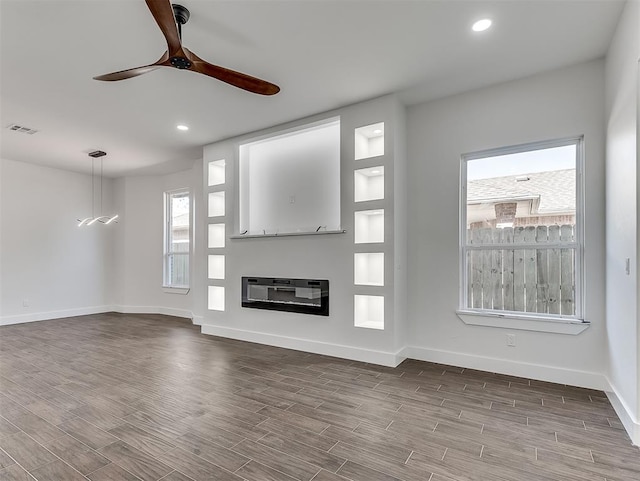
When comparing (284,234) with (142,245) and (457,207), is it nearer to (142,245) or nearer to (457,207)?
(457,207)

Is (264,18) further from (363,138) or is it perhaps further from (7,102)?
(7,102)

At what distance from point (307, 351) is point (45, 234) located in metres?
5.95

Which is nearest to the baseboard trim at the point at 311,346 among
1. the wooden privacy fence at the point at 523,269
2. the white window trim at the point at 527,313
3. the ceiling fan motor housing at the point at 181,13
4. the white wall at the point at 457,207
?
the white wall at the point at 457,207

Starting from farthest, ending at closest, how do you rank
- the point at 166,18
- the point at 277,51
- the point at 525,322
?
the point at 525,322 → the point at 277,51 → the point at 166,18

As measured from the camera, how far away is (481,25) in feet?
8.61

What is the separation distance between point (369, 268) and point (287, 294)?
3.89 ft

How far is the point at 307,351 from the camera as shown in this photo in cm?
429

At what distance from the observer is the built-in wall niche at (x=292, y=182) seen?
4.44m

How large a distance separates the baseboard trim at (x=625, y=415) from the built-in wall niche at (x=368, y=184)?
2792 millimetres

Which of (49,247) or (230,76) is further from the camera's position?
(49,247)

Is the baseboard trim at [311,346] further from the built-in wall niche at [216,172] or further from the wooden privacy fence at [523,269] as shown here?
the built-in wall niche at [216,172]

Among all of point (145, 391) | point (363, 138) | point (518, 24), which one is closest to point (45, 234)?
point (145, 391)

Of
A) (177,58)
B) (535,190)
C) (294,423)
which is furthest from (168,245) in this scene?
(535,190)

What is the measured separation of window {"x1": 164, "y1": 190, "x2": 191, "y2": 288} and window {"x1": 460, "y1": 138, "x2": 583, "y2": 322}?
219 inches
